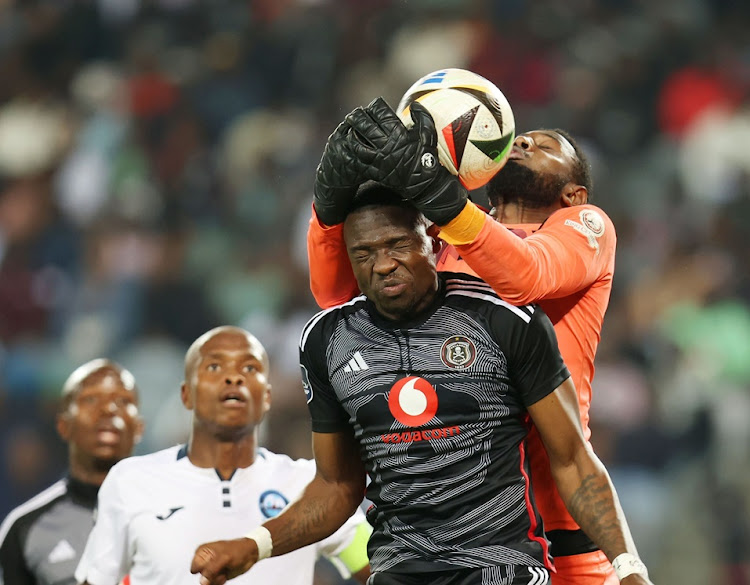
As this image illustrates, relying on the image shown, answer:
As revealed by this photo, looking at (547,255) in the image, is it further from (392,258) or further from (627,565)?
(627,565)

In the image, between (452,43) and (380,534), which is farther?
(452,43)

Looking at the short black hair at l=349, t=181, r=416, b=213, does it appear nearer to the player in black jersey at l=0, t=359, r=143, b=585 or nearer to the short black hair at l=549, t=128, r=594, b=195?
the short black hair at l=549, t=128, r=594, b=195

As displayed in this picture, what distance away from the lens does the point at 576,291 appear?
11.4 ft

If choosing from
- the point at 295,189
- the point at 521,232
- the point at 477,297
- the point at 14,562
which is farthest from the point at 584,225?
the point at 295,189

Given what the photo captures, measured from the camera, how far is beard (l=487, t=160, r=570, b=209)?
145 inches

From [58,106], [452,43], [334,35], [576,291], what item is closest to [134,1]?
[58,106]

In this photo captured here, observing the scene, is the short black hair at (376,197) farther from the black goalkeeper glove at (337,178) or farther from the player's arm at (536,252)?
the player's arm at (536,252)

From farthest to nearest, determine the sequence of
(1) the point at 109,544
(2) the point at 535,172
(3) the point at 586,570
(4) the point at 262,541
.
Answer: (1) the point at 109,544, (2) the point at 535,172, (3) the point at 586,570, (4) the point at 262,541

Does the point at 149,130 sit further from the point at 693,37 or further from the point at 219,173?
the point at 693,37

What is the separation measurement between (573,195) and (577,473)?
988 mm

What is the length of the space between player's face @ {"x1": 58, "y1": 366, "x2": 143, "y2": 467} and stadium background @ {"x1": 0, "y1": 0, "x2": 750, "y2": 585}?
201 cm

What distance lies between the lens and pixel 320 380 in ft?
11.1

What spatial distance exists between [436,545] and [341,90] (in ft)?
23.2

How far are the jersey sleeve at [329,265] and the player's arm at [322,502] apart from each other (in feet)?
1.36
